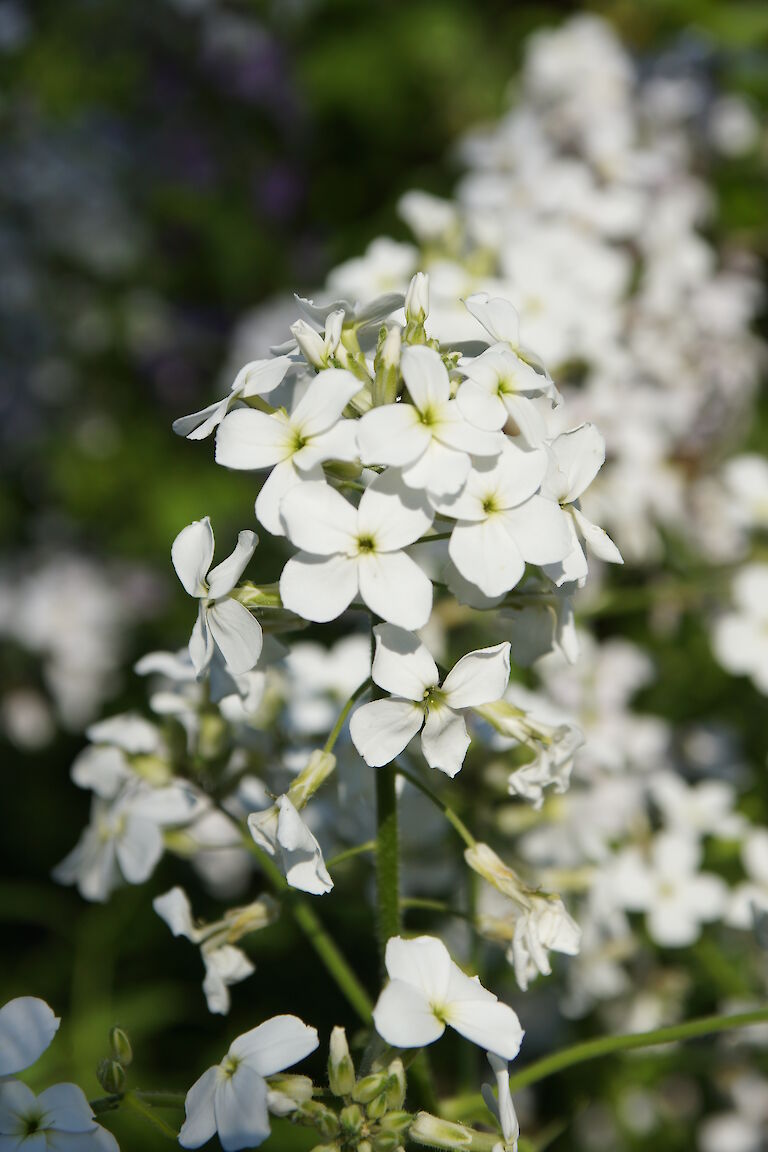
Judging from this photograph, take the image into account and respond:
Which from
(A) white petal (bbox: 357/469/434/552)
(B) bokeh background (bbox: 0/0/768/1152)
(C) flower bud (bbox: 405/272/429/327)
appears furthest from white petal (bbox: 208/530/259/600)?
(B) bokeh background (bbox: 0/0/768/1152)

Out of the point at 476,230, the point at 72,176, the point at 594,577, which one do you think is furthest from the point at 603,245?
the point at 72,176

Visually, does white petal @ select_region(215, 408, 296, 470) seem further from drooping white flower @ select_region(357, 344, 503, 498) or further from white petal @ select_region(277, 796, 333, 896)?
white petal @ select_region(277, 796, 333, 896)

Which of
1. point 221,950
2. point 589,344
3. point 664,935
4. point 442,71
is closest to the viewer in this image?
point 221,950

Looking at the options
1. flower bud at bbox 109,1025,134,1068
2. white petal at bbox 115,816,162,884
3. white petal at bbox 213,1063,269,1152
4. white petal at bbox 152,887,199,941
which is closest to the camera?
white petal at bbox 213,1063,269,1152

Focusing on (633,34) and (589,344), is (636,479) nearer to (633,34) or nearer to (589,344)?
(589,344)

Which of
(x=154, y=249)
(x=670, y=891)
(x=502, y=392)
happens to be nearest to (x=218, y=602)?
(x=502, y=392)

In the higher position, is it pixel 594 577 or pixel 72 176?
pixel 72 176
